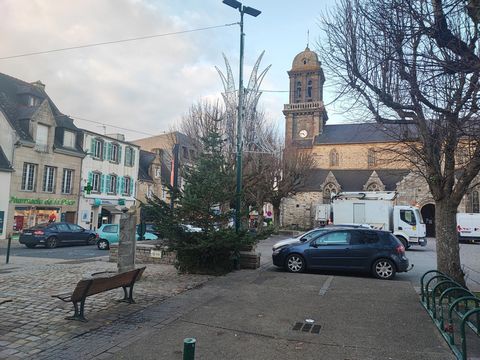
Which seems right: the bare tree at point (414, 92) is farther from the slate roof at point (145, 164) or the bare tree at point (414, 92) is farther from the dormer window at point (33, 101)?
the slate roof at point (145, 164)

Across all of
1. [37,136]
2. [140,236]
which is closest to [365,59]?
[140,236]

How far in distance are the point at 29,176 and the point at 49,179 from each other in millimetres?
1650

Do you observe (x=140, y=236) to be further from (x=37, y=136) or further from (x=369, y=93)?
(x=37, y=136)

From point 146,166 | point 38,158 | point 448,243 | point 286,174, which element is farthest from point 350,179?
point 448,243

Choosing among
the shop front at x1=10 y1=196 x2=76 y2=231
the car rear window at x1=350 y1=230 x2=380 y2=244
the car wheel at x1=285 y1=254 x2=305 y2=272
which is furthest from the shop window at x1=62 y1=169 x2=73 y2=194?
the car rear window at x1=350 y1=230 x2=380 y2=244

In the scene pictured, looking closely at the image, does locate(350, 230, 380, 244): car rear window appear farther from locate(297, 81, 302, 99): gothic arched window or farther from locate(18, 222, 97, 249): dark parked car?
locate(297, 81, 302, 99): gothic arched window

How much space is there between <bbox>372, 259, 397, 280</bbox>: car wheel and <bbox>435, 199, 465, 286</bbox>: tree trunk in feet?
9.77

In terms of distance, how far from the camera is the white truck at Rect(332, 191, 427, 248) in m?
22.4

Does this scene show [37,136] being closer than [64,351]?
No

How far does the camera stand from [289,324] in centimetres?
631

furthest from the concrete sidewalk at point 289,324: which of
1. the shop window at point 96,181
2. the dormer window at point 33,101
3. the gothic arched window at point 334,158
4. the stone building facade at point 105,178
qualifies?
the gothic arched window at point 334,158

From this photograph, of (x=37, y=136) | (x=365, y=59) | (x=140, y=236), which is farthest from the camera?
(x=37, y=136)

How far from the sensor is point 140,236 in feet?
57.5

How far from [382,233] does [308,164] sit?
2326 centimetres
